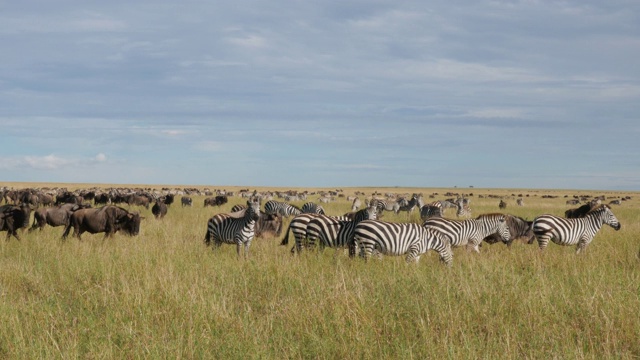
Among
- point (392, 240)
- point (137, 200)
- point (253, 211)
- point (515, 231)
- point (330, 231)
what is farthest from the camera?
point (137, 200)

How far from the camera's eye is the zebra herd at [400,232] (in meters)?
11.4

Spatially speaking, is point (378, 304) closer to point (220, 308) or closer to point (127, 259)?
point (220, 308)

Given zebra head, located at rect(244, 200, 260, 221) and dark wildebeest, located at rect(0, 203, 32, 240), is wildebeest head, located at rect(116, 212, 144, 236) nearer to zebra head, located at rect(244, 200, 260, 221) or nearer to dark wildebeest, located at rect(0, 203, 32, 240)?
dark wildebeest, located at rect(0, 203, 32, 240)

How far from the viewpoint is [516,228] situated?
16906 mm

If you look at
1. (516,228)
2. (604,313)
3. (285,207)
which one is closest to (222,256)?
(604,313)

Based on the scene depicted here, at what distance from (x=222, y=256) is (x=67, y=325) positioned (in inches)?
227

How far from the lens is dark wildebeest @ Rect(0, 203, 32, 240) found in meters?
17.0

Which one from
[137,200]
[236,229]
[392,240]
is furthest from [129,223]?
[137,200]

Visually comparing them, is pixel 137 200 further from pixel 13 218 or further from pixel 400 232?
pixel 400 232

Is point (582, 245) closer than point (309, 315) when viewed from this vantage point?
No

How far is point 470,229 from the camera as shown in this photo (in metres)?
14.5

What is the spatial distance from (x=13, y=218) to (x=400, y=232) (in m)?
12.5

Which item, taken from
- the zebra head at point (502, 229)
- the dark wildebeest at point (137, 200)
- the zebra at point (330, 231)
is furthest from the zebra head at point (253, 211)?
the dark wildebeest at point (137, 200)

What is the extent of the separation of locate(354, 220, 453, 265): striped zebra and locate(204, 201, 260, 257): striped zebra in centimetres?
295
